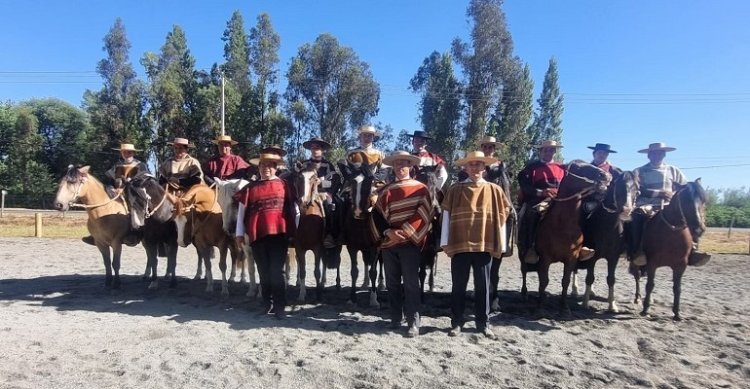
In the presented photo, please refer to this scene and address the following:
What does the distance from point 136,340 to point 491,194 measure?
4786 millimetres

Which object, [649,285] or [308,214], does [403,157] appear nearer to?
[308,214]

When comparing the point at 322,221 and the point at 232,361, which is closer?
the point at 232,361

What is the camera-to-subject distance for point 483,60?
32.5 m

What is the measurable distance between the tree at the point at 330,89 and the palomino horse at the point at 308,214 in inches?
1071

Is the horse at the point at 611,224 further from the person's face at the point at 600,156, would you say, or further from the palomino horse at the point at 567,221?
the person's face at the point at 600,156

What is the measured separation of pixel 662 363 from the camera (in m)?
5.04

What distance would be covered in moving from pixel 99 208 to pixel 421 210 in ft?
19.4

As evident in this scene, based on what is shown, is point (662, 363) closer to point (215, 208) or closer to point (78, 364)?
point (78, 364)

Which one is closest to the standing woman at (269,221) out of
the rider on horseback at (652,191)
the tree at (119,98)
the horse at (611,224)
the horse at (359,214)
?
the horse at (359,214)

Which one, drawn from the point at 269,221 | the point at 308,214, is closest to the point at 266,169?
the point at 269,221

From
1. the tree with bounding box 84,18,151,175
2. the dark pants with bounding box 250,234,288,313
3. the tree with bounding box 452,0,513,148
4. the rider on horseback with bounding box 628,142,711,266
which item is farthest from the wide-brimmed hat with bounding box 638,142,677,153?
the tree with bounding box 84,18,151,175

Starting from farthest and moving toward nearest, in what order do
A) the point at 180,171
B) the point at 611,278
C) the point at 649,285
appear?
the point at 180,171, the point at 611,278, the point at 649,285

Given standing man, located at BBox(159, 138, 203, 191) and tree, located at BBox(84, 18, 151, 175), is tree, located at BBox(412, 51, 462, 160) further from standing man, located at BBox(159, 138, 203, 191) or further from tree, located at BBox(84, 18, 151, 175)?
standing man, located at BBox(159, 138, 203, 191)

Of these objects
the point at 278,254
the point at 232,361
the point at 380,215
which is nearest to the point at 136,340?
the point at 232,361
